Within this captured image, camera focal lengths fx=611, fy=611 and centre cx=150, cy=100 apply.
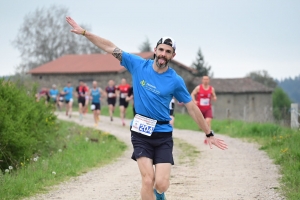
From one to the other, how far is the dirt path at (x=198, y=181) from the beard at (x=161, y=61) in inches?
102

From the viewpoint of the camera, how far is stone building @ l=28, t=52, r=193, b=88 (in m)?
60.8

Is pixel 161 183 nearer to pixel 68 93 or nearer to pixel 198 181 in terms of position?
pixel 198 181

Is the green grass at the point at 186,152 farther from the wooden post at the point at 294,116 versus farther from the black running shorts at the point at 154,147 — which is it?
the black running shorts at the point at 154,147

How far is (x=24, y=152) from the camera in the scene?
12.5 metres

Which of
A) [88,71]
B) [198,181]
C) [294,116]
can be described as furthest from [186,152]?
[88,71]

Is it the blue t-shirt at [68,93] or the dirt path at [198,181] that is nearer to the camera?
the dirt path at [198,181]

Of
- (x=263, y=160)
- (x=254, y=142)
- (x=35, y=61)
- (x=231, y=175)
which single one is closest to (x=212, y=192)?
(x=231, y=175)

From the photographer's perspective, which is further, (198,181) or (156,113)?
(198,181)

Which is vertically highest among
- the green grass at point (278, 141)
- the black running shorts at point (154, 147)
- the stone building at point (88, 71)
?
the stone building at point (88, 71)

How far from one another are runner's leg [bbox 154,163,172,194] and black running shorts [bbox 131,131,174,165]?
0.08m

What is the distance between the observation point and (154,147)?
7.68m

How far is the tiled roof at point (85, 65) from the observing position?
61469 mm

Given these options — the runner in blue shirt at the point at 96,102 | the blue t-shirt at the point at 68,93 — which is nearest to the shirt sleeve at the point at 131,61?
the runner in blue shirt at the point at 96,102

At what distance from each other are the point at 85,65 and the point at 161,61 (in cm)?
5787
